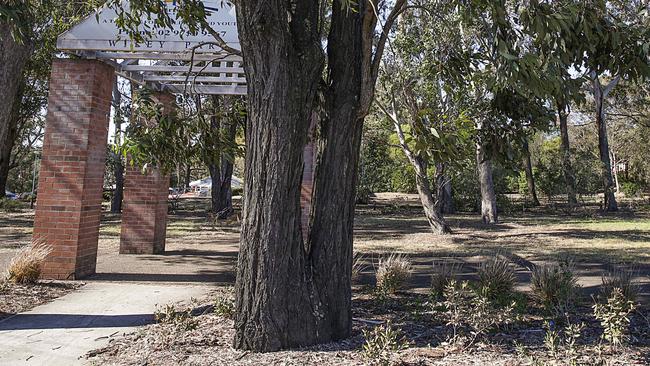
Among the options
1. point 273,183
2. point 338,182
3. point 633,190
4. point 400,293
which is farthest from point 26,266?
point 633,190

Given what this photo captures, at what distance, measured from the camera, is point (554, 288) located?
6133mm

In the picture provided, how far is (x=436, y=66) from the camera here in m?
6.96

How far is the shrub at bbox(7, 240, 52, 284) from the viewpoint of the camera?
677cm

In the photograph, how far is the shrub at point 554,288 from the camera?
595cm

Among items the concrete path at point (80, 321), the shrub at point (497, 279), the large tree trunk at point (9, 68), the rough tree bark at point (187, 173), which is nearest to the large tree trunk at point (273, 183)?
the concrete path at point (80, 321)

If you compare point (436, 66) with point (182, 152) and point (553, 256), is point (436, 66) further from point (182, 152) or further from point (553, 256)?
point (553, 256)

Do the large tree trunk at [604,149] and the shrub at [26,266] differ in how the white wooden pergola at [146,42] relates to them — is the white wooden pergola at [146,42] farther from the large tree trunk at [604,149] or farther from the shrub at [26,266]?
the large tree trunk at [604,149]

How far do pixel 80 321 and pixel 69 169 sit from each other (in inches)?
116

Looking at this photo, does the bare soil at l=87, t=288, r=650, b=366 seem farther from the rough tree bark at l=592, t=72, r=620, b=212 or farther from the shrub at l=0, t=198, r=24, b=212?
the shrub at l=0, t=198, r=24, b=212

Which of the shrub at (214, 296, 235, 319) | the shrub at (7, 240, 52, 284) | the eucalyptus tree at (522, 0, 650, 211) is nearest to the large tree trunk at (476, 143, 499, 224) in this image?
the eucalyptus tree at (522, 0, 650, 211)

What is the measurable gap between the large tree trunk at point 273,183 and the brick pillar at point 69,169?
437cm

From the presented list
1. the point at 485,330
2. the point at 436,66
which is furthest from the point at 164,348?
the point at 436,66

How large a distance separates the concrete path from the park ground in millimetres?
247

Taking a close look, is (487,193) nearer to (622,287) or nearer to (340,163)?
(622,287)
